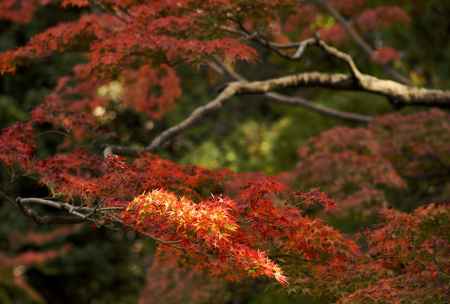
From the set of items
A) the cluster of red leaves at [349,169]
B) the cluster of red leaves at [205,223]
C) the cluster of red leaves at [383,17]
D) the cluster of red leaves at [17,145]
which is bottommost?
the cluster of red leaves at [349,169]

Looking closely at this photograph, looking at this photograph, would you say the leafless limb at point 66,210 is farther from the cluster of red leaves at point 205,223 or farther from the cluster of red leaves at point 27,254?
the cluster of red leaves at point 27,254

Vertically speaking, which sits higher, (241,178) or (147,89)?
(241,178)

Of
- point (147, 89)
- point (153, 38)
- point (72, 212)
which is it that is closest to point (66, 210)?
point (72, 212)

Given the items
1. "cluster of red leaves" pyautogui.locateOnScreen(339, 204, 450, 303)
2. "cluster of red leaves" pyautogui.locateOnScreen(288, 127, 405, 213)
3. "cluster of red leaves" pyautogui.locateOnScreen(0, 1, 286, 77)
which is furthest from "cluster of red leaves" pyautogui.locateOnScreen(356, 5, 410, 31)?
"cluster of red leaves" pyautogui.locateOnScreen(339, 204, 450, 303)

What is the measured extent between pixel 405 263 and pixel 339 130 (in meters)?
2.64

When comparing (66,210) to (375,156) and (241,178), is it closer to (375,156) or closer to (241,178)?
(241,178)

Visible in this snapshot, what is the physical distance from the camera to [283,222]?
152 inches

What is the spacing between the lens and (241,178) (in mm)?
5059

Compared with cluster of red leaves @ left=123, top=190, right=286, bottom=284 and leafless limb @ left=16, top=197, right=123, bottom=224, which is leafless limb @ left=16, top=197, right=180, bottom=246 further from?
cluster of red leaves @ left=123, top=190, right=286, bottom=284

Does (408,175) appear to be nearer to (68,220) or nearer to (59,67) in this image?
(68,220)

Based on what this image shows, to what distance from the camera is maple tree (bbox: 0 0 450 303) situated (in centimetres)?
367

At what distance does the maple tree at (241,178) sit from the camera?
367 cm

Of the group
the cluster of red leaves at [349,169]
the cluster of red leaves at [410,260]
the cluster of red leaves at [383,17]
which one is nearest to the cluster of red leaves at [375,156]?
the cluster of red leaves at [349,169]

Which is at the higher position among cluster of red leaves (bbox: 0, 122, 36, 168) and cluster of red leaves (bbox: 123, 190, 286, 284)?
cluster of red leaves (bbox: 123, 190, 286, 284)
